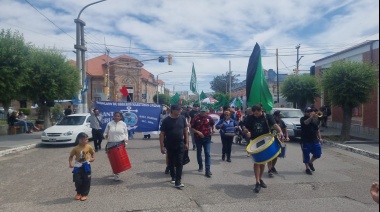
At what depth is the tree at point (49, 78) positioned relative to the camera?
721 inches

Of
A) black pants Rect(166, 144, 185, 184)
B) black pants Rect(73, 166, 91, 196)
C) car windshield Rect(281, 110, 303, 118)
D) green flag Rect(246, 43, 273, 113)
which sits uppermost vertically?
green flag Rect(246, 43, 273, 113)

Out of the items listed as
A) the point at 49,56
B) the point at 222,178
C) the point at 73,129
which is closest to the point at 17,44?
the point at 49,56

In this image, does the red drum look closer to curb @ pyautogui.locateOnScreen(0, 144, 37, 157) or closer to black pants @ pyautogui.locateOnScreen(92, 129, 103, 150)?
black pants @ pyautogui.locateOnScreen(92, 129, 103, 150)

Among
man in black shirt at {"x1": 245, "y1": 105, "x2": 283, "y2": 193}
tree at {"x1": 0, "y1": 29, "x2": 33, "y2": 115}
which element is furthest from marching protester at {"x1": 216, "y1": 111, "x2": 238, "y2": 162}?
tree at {"x1": 0, "y1": 29, "x2": 33, "y2": 115}

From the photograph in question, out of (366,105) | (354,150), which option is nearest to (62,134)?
(354,150)

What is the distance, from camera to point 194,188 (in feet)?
22.5

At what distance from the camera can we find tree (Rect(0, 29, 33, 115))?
50.0 feet

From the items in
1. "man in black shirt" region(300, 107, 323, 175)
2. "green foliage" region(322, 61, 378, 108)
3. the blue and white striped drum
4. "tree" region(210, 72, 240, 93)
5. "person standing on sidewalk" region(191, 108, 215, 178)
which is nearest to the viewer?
the blue and white striped drum

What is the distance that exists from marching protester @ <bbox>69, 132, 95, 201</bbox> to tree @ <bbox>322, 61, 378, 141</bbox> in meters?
12.4

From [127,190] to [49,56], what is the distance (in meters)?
14.7

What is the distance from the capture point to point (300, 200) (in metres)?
6.00

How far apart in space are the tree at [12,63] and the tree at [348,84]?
14.5 metres

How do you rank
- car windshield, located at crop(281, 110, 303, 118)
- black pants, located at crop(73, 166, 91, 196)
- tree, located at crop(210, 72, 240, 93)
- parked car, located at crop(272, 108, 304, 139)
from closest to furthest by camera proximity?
1. black pants, located at crop(73, 166, 91, 196)
2. parked car, located at crop(272, 108, 304, 139)
3. car windshield, located at crop(281, 110, 303, 118)
4. tree, located at crop(210, 72, 240, 93)

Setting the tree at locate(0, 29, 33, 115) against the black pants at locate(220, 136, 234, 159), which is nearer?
the black pants at locate(220, 136, 234, 159)
